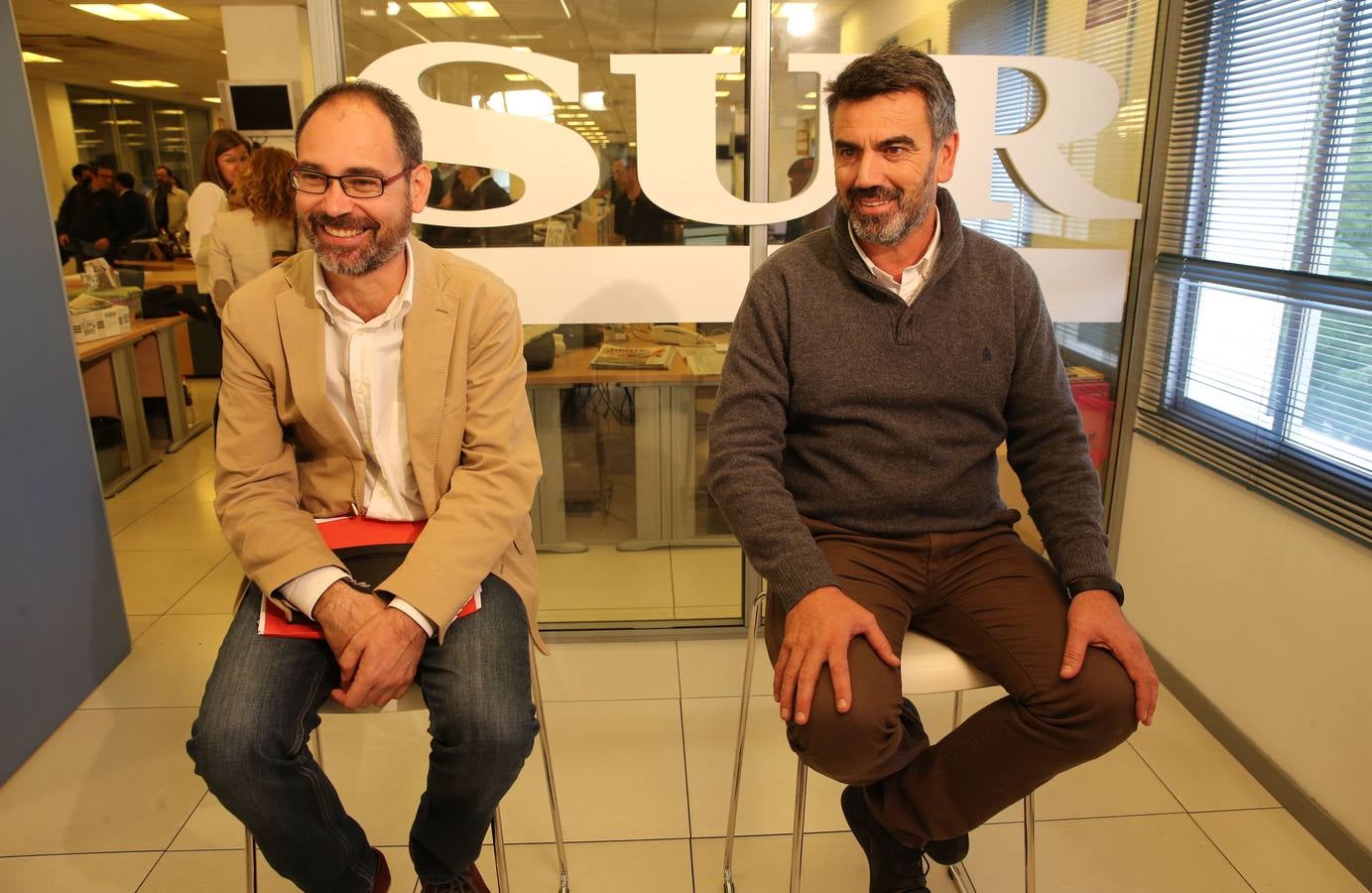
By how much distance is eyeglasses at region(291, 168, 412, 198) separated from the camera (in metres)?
1.54

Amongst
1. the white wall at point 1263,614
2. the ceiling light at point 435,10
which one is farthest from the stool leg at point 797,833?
the ceiling light at point 435,10

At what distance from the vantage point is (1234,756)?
221cm

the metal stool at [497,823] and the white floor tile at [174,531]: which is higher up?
the metal stool at [497,823]

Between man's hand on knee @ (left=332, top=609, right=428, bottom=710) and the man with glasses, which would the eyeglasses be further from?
man's hand on knee @ (left=332, top=609, right=428, bottom=710)

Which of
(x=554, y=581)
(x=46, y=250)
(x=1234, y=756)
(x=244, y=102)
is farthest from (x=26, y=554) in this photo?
(x=244, y=102)

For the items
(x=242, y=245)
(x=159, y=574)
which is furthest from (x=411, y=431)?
(x=159, y=574)

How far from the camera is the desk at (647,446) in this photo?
257 centimetres

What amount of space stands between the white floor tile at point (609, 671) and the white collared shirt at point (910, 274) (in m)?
1.32

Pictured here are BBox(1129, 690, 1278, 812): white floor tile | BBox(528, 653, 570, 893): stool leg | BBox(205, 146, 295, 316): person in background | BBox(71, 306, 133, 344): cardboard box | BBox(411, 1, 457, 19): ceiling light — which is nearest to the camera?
BBox(528, 653, 570, 893): stool leg

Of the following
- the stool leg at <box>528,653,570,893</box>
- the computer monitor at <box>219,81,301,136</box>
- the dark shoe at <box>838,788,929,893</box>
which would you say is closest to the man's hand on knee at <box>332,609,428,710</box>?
the stool leg at <box>528,653,570,893</box>

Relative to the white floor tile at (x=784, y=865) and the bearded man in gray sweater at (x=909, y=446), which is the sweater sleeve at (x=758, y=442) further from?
the white floor tile at (x=784, y=865)

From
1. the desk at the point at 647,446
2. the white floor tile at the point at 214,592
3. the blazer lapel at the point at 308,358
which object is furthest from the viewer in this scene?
the white floor tile at the point at 214,592

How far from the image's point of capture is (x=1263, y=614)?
6.93ft

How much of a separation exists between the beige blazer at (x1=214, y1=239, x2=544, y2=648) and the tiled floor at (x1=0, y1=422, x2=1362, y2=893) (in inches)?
23.6
